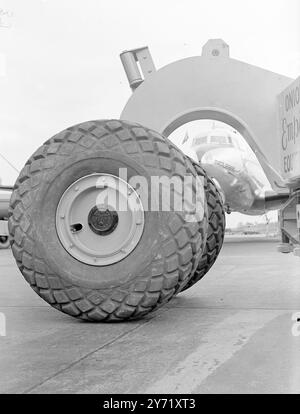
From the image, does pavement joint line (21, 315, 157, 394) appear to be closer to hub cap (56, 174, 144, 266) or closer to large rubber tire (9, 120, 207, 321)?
large rubber tire (9, 120, 207, 321)

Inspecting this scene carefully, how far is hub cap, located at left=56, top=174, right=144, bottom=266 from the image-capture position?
9.55 feet

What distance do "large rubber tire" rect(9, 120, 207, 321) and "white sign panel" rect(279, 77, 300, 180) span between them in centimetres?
109

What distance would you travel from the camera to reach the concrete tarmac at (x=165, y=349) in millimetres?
1896

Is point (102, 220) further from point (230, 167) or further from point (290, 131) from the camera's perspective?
point (230, 167)

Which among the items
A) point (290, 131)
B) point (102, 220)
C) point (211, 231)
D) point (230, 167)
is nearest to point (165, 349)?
point (102, 220)

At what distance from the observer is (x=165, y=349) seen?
239 centimetres

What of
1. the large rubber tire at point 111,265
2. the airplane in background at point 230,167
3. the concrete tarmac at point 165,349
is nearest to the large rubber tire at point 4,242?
the airplane in background at point 230,167

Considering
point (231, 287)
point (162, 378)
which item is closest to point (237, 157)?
point (231, 287)

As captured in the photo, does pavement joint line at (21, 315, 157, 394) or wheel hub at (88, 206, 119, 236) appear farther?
wheel hub at (88, 206, 119, 236)

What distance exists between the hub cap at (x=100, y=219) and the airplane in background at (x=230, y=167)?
9071 mm

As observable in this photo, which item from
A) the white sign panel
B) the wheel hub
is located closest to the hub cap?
the wheel hub

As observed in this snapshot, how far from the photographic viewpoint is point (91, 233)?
299cm

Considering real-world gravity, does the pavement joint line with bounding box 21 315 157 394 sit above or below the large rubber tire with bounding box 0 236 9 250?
above
